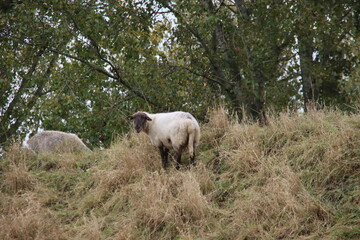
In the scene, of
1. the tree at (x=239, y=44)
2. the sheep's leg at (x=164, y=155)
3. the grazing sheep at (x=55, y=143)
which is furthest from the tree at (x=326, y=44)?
the grazing sheep at (x=55, y=143)

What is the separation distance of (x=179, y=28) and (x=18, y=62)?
4.92m

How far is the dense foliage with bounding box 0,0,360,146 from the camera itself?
14203 millimetres

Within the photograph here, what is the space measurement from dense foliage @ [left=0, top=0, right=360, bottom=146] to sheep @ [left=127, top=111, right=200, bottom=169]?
146 inches

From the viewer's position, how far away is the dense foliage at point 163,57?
559 inches

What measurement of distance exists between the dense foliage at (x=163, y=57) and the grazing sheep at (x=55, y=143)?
3.11ft

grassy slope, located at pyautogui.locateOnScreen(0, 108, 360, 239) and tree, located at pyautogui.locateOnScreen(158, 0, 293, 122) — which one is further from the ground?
tree, located at pyautogui.locateOnScreen(158, 0, 293, 122)

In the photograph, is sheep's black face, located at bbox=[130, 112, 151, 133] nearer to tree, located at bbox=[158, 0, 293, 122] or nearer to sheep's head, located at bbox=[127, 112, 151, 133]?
sheep's head, located at bbox=[127, 112, 151, 133]

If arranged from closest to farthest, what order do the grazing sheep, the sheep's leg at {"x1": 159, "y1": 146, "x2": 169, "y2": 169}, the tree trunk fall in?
the sheep's leg at {"x1": 159, "y1": 146, "x2": 169, "y2": 169}
the grazing sheep
the tree trunk

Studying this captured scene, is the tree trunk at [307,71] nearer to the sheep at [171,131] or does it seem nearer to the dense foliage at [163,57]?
the dense foliage at [163,57]

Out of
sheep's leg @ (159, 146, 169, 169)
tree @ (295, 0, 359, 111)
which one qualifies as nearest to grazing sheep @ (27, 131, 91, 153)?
sheep's leg @ (159, 146, 169, 169)

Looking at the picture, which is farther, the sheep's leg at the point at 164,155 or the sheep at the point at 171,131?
the sheep's leg at the point at 164,155

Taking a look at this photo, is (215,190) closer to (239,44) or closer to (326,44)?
(326,44)

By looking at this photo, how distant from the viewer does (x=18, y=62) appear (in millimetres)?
15547

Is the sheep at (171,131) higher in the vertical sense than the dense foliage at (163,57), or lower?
lower
